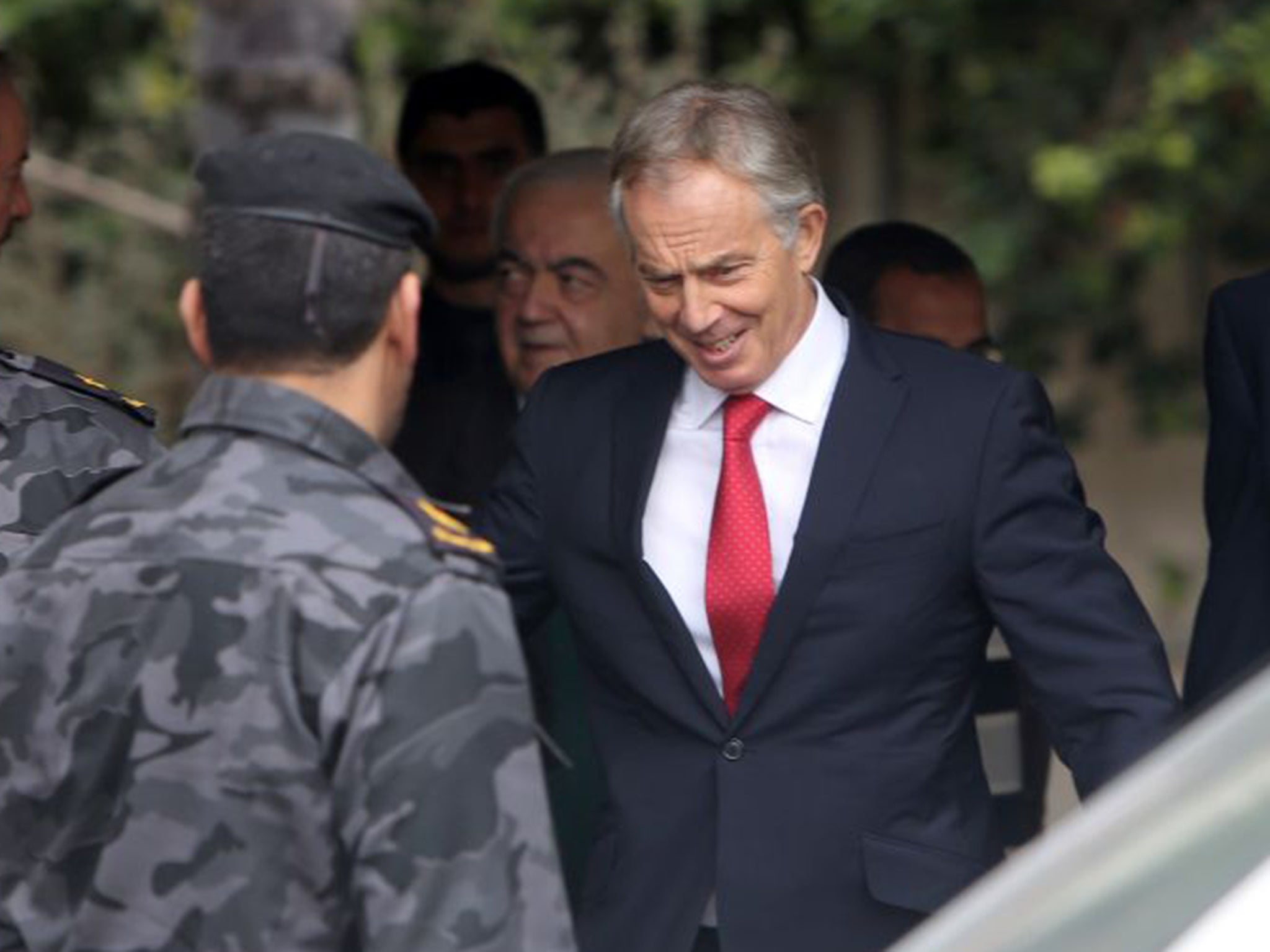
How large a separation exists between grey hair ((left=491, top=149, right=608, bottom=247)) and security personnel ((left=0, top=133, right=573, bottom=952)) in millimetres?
1875

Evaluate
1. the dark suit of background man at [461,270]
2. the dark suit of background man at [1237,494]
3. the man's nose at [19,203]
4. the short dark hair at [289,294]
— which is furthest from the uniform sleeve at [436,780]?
the dark suit of background man at [461,270]

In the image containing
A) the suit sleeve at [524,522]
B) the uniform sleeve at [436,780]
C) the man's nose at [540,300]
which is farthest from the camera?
the man's nose at [540,300]

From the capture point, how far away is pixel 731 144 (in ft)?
11.4

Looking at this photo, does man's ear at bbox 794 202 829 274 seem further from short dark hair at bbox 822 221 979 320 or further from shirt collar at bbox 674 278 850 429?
short dark hair at bbox 822 221 979 320

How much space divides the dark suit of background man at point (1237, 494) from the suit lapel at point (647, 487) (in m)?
0.75

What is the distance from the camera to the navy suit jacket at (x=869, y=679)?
11.1 ft

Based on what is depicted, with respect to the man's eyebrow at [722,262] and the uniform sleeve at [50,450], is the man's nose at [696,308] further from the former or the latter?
the uniform sleeve at [50,450]

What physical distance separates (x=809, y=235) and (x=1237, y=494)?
74cm

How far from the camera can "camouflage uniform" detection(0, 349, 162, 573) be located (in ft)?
11.4

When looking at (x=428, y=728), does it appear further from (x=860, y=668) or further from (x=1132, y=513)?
(x=1132, y=513)

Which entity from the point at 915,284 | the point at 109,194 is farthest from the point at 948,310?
the point at 109,194

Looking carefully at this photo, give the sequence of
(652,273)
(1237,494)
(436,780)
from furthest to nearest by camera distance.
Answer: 1. (1237,494)
2. (652,273)
3. (436,780)

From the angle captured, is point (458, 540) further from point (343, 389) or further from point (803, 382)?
point (803, 382)

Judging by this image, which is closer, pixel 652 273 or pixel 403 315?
pixel 403 315
